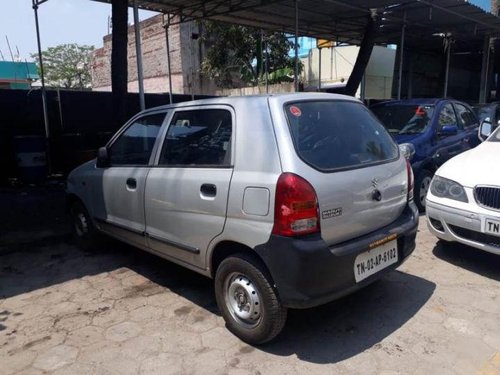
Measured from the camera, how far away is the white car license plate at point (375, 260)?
286 centimetres

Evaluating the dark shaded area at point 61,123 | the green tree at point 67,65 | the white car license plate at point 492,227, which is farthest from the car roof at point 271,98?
the green tree at point 67,65

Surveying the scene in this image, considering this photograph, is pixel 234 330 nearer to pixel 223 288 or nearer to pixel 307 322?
pixel 223 288

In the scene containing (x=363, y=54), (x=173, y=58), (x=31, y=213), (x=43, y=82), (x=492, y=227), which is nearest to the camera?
(x=492, y=227)

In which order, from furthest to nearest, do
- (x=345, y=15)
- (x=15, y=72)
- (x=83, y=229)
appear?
(x=15, y=72) < (x=345, y=15) < (x=83, y=229)

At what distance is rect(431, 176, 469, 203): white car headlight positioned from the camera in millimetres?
4047

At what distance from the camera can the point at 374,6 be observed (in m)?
10.9

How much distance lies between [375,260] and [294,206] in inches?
33.2

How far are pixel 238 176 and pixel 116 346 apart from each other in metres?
1.46

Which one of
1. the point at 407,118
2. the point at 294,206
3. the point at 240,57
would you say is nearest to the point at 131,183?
the point at 294,206

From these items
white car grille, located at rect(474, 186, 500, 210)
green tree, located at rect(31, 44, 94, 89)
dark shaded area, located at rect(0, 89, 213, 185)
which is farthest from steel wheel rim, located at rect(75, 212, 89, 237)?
green tree, located at rect(31, 44, 94, 89)

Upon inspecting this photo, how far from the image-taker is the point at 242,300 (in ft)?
9.80

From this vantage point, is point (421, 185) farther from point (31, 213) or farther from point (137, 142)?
point (31, 213)

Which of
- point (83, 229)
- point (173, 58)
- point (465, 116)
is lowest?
point (83, 229)

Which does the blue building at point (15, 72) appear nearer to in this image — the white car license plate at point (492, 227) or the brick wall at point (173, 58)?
the brick wall at point (173, 58)
